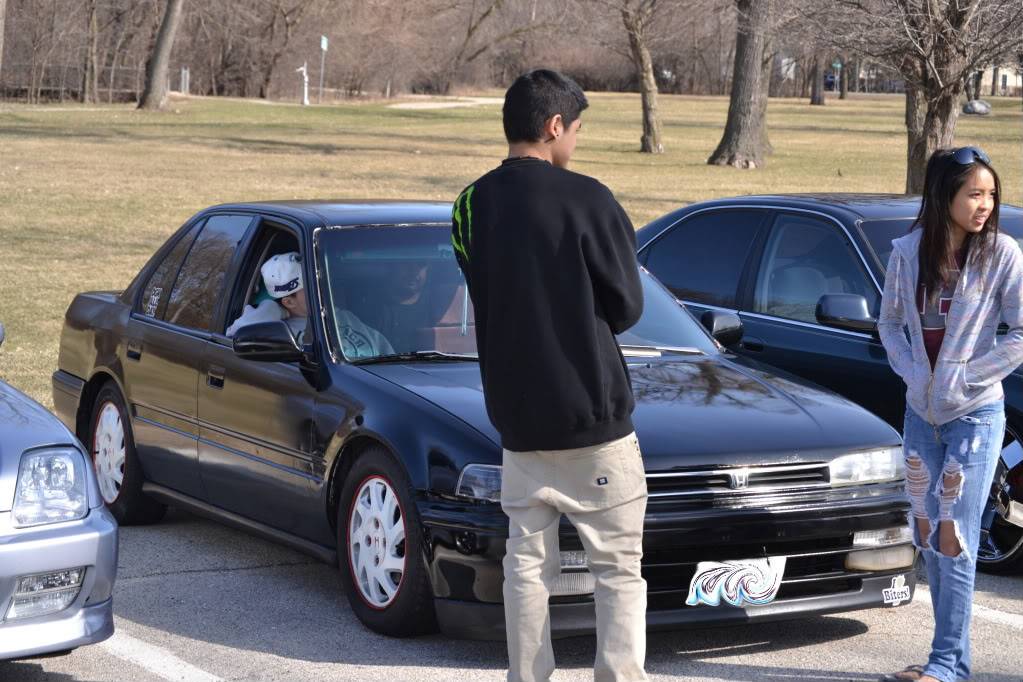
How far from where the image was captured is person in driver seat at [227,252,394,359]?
241 inches

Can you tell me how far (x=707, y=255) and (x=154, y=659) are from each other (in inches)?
158

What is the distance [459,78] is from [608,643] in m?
82.5

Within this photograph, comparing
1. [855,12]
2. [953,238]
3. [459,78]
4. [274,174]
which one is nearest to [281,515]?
[953,238]

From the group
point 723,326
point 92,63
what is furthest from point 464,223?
point 92,63

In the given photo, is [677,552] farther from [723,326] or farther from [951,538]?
[723,326]

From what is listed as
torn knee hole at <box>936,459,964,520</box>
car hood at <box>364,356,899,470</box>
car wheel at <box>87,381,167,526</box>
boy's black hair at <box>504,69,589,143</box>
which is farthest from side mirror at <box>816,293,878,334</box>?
car wheel at <box>87,381,167,526</box>

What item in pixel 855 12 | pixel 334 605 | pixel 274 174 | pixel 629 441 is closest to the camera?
pixel 629 441

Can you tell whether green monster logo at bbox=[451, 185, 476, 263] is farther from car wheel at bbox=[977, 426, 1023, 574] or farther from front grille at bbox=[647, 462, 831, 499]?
car wheel at bbox=[977, 426, 1023, 574]

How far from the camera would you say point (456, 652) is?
5395mm

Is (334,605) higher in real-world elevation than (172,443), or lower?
lower

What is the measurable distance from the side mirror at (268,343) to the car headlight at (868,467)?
2042mm

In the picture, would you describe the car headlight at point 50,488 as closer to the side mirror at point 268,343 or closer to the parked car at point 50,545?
the parked car at point 50,545

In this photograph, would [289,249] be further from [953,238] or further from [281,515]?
[953,238]

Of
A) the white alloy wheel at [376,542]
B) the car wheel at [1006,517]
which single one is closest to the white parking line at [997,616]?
the car wheel at [1006,517]
